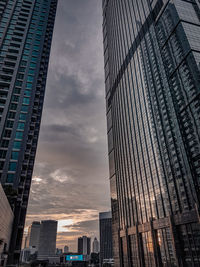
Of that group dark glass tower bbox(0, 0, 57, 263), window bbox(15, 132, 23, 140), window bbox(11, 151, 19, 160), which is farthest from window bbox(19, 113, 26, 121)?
window bbox(11, 151, 19, 160)

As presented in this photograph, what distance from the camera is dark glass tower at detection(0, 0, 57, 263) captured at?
5869 centimetres

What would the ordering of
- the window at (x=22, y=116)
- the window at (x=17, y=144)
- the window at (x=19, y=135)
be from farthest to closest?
the window at (x=22, y=116), the window at (x=19, y=135), the window at (x=17, y=144)

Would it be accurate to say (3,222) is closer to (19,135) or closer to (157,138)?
(19,135)

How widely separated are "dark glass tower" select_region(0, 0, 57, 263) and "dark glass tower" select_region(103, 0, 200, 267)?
124 ft

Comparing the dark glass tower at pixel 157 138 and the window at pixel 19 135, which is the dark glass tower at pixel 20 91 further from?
the dark glass tower at pixel 157 138

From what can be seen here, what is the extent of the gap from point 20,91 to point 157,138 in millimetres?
51196

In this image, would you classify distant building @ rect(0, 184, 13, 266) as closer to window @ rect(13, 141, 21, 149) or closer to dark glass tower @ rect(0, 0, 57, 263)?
dark glass tower @ rect(0, 0, 57, 263)

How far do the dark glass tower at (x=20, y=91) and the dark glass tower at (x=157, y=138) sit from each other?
37792 millimetres

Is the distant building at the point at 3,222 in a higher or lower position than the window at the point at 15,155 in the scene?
lower

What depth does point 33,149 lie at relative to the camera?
249 feet

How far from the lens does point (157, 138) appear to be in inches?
2692

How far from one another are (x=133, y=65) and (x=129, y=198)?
5862cm

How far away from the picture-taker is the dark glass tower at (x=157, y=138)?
52938mm

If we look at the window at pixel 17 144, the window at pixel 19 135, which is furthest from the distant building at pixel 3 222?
the window at pixel 19 135
